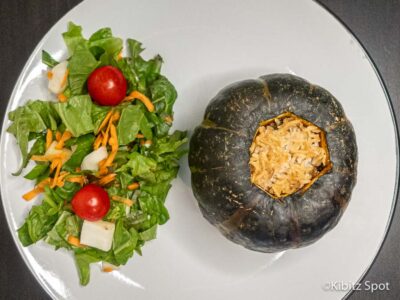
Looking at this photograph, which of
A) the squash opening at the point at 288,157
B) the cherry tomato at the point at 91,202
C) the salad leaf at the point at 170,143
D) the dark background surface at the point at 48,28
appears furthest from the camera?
the dark background surface at the point at 48,28

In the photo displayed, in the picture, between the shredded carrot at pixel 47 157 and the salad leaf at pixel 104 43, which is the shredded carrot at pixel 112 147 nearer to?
the shredded carrot at pixel 47 157

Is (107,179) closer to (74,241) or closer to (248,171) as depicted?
(74,241)

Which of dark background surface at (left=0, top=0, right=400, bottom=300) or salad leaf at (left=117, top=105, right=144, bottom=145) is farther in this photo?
dark background surface at (left=0, top=0, right=400, bottom=300)

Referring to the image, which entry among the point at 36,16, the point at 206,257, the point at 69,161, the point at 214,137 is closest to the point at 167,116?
the point at 214,137

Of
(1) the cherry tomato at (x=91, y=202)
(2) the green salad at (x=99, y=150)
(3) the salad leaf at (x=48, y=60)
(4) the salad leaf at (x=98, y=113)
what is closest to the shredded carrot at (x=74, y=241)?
(2) the green salad at (x=99, y=150)

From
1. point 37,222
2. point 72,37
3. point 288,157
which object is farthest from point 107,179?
point 288,157

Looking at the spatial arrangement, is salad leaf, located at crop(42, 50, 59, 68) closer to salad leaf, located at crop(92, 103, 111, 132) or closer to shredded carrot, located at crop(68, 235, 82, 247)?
salad leaf, located at crop(92, 103, 111, 132)

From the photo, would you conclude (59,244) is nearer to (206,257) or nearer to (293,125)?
(206,257)

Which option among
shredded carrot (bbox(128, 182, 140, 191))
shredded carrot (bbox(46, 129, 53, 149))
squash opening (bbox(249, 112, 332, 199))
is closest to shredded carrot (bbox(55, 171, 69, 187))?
shredded carrot (bbox(46, 129, 53, 149))
